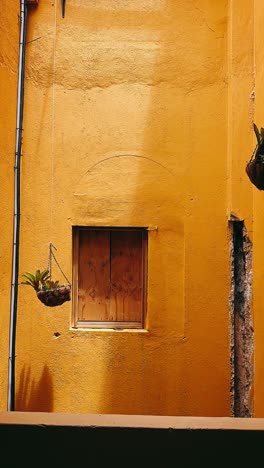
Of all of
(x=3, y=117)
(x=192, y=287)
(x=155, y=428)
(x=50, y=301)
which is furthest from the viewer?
(x=192, y=287)

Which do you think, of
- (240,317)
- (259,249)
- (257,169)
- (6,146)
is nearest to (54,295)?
(6,146)

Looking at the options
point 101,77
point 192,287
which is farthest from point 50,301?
point 101,77

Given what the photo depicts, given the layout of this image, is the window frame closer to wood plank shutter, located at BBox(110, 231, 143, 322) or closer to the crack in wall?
wood plank shutter, located at BBox(110, 231, 143, 322)

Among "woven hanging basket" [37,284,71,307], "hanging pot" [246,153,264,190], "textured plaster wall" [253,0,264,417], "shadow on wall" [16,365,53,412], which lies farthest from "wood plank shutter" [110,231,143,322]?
"hanging pot" [246,153,264,190]

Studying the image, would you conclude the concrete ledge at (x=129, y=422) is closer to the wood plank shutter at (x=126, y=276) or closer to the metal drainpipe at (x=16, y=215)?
the metal drainpipe at (x=16, y=215)

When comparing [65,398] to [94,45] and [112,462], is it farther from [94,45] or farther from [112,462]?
[94,45]

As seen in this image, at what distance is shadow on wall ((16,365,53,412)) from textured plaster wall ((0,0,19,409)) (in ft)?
0.67

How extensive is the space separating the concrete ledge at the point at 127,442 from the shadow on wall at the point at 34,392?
3.50m

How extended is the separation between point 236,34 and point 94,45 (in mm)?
1599

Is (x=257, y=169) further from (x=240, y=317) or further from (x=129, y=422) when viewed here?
(x=240, y=317)

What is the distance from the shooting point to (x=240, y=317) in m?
5.77

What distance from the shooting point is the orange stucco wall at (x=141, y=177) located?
18.9 feet

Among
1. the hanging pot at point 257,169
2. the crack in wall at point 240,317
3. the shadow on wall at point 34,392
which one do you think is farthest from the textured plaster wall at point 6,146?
the hanging pot at point 257,169

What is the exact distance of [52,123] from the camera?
233 inches
